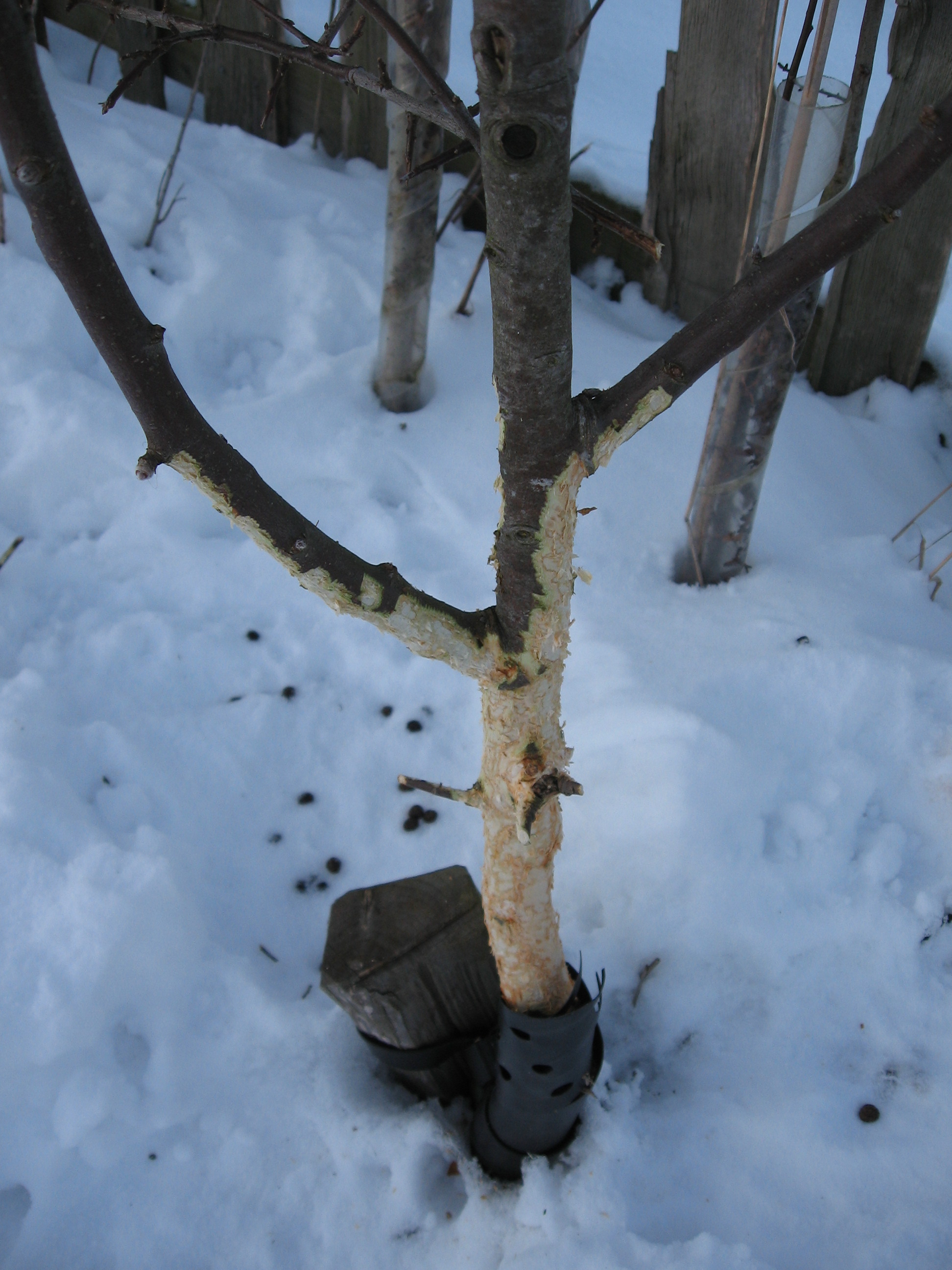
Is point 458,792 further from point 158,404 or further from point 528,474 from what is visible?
point 158,404

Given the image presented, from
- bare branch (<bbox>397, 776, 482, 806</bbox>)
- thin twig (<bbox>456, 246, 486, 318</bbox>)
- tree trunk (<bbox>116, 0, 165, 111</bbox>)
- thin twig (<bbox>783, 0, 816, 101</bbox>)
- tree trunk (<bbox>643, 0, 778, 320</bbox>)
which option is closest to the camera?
bare branch (<bbox>397, 776, 482, 806</bbox>)

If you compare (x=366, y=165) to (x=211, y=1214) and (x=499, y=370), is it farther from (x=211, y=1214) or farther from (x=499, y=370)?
(x=211, y=1214)

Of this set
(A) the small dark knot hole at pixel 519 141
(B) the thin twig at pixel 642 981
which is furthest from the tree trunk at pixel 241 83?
(B) the thin twig at pixel 642 981

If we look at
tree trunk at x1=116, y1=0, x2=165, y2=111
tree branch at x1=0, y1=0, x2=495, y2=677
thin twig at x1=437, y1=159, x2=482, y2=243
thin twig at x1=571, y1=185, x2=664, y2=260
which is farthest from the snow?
thin twig at x1=571, y1=185, x2=664, y2=260

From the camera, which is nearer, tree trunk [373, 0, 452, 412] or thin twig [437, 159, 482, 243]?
tree trunk [373, 0, 452, 412]

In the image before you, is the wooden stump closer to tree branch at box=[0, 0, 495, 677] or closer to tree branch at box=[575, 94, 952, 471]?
tree branch at box=[0, 0, 495, 677]

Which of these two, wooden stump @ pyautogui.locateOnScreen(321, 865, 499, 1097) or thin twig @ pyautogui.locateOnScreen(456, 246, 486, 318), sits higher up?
thin twig @ pyautogui.locateOnScreen(456, 246, 486, 318)

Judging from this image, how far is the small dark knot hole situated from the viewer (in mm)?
684

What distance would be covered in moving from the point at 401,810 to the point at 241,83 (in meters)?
2.92

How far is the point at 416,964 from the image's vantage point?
4.96 ft

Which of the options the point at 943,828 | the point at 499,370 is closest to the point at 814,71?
the point at 499,370

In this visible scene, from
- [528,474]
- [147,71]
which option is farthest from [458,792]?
[147,71]

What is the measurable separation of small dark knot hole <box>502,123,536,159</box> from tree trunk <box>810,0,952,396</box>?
187 centimetres

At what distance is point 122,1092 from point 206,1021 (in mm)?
181
